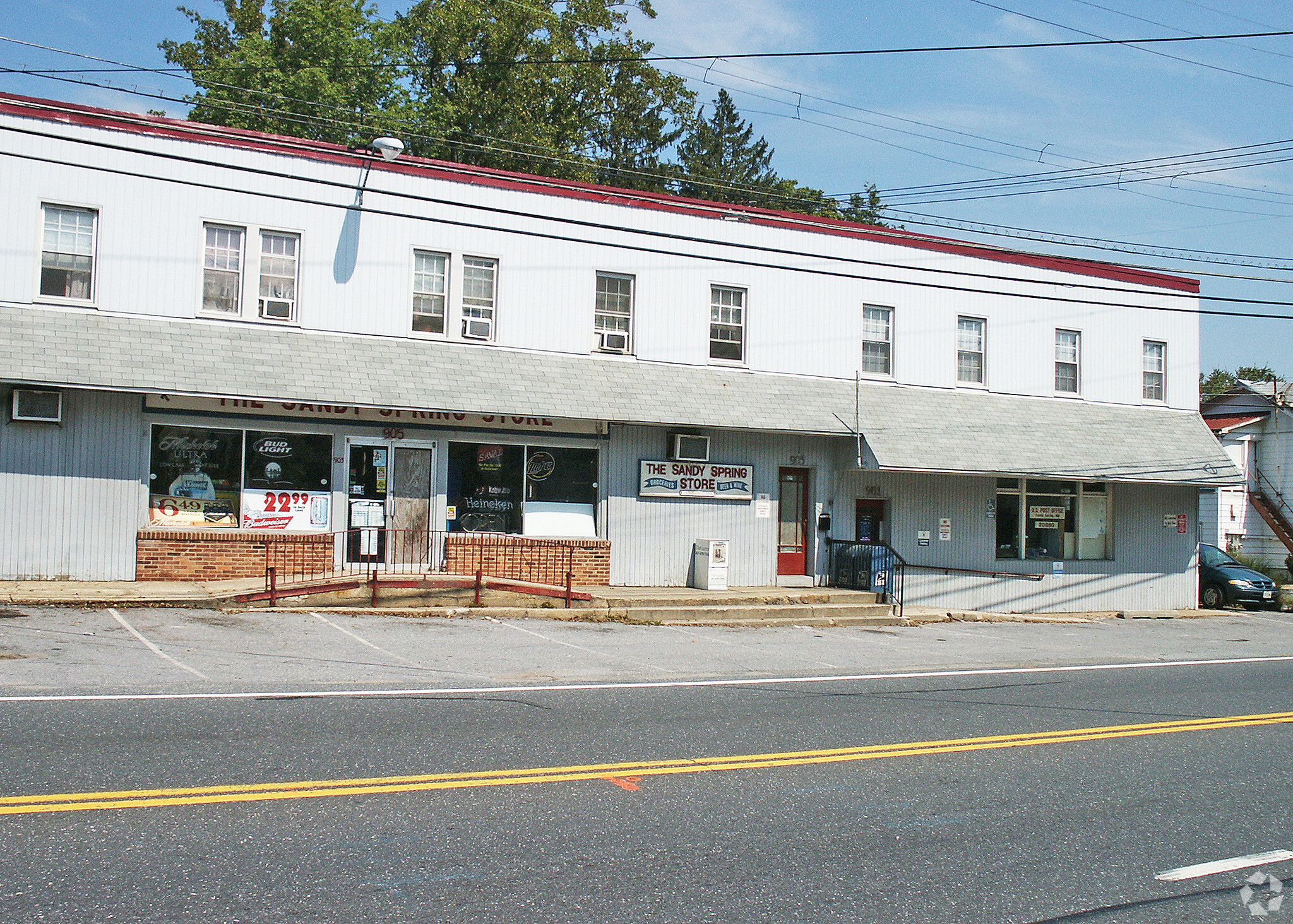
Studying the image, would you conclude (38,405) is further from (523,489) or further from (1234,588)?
(1234,588)

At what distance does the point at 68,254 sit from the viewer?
16.9m

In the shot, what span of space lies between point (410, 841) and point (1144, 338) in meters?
24.5

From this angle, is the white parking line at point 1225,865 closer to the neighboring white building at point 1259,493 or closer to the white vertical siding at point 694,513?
the white vertical siding at point 694,513

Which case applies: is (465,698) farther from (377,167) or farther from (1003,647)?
(377,167)

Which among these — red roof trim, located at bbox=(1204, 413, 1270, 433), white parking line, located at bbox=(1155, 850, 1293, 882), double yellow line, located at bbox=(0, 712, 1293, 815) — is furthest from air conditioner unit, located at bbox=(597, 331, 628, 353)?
red roof trim, located at bbox=(1204, 413, 1270, 433)

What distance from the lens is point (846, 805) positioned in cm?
707

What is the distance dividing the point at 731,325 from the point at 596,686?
11.7 meters

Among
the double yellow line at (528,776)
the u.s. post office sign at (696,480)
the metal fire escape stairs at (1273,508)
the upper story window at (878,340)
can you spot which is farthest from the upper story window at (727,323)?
the metal fire escape stairs at (1273,508)

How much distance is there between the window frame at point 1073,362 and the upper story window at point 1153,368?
1929mm

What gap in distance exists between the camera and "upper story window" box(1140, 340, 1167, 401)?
26109mm

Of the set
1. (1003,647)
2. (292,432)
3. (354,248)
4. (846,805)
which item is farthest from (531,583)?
(846,805)

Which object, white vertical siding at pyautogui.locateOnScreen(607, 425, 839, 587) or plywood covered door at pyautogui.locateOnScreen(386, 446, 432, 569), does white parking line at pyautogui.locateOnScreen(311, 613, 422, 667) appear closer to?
plywood covered door at pyautogui.locateOnScreen(386, 446, 432, 569)

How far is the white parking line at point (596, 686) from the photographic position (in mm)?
9484

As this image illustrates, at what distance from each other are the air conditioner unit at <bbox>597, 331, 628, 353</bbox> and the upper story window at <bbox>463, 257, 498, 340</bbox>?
211cm
